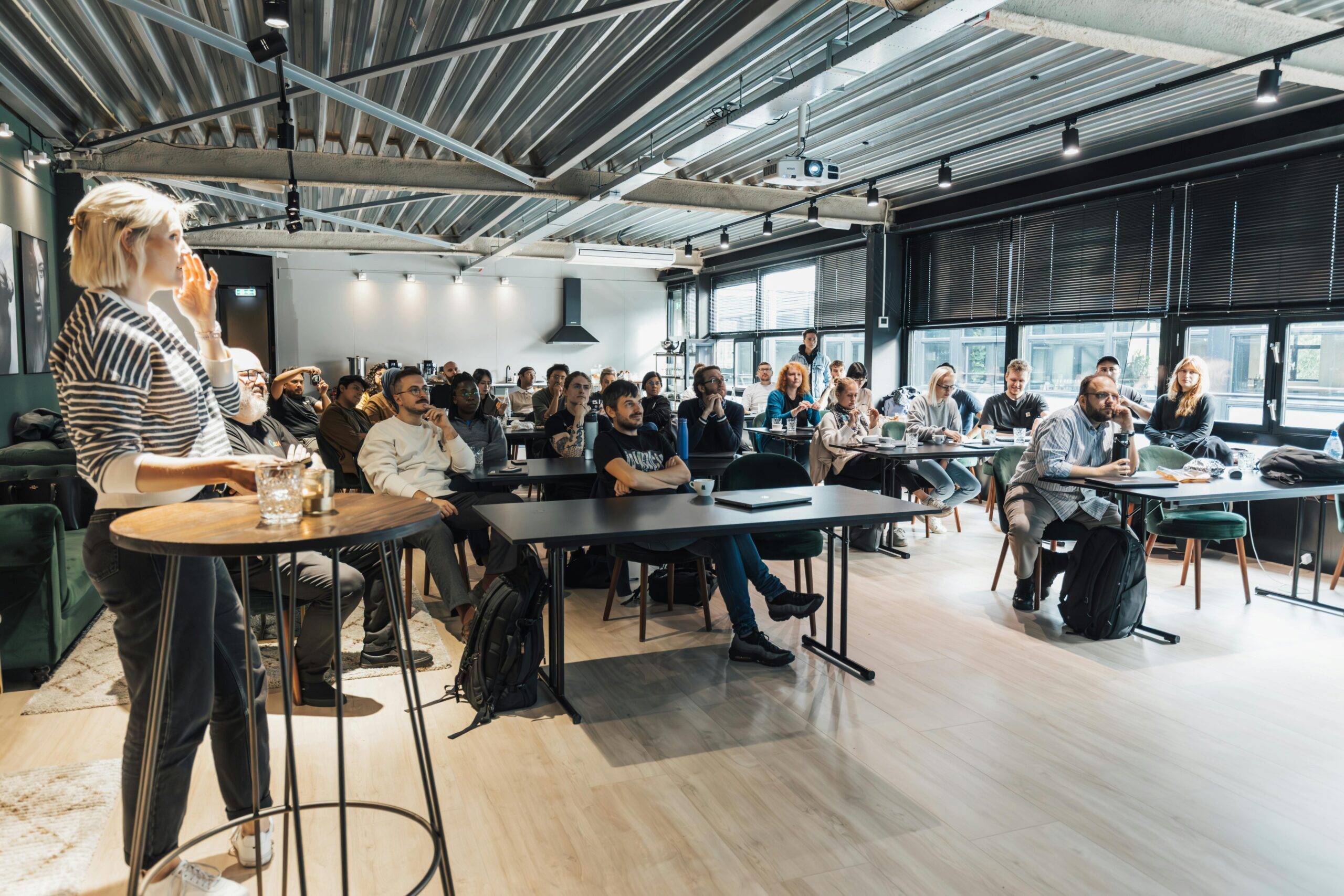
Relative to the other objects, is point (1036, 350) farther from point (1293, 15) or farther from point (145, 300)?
point (145, 300)

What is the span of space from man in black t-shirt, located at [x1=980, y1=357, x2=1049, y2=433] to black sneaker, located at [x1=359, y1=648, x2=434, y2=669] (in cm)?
508

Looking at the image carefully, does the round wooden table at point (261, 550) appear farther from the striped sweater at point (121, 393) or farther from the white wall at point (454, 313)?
the white wall at point (454, 313)

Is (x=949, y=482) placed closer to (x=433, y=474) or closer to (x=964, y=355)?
(x=964, y=355)

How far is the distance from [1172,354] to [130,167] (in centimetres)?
805

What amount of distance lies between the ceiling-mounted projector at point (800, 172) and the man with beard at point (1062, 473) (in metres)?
2.03

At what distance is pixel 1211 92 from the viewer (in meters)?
5.50

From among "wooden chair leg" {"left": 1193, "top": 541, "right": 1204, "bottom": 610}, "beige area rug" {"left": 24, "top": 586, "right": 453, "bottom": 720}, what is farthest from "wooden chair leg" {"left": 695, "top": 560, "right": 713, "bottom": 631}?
"wooden chair leg" {"left": 1193, "top": 541, "right": 1204, "bottom": 610}

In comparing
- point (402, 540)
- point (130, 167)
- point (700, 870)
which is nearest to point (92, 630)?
point (402, 540)

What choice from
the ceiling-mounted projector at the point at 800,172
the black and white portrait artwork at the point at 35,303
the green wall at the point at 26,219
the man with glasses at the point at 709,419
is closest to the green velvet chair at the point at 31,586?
the green wall at the point at 26,219

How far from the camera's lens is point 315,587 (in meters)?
3.08

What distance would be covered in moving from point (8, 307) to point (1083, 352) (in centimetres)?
814

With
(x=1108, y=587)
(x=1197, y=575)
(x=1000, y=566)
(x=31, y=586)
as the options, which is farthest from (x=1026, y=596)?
(x=31, y=586)

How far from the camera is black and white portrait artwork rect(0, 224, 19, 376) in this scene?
5340 millimetres

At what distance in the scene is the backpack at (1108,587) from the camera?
4086 mm
